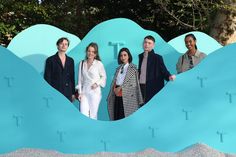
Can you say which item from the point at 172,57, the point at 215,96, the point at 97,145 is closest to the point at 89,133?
the point at 97,145

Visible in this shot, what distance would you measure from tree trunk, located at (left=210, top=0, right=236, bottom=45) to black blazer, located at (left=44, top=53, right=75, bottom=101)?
12.8ft

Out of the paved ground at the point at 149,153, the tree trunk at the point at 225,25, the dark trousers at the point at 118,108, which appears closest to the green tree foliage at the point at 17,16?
the tree trunk at the point at 225,25

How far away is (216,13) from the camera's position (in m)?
7.93

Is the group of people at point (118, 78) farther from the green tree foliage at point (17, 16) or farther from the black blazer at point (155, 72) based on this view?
the green tree foliage at point (17, 16)

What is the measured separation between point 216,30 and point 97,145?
424 centimetres

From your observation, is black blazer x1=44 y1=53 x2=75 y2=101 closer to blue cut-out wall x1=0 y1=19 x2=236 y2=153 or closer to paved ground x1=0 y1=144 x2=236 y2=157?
blue cut-out wall x1=0 y1=19 x2=236 y2=153

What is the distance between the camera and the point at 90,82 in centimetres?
462

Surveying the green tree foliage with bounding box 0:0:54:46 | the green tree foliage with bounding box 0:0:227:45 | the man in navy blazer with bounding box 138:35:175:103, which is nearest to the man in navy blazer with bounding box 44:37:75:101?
the man in navy blazer with bounding box 138:35:175:103

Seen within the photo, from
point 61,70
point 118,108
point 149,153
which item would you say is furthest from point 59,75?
point 149,153

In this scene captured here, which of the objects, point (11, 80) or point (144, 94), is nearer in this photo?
point (11, 80)

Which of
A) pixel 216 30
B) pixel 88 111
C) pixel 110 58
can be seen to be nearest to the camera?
pixel 88 111

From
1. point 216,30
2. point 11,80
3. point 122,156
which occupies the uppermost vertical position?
point 216,30

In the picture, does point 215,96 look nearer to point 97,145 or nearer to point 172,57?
point 97,145

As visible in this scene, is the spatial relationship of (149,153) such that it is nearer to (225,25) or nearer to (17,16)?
(225,25)
